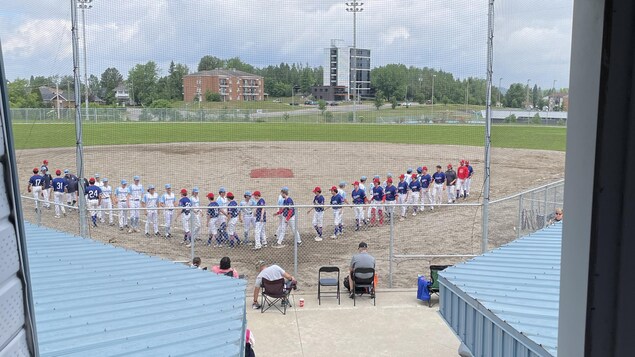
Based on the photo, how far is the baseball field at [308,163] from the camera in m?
12.6

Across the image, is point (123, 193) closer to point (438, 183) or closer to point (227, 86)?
point (438, 183)

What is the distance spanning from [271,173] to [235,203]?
15.1 metres

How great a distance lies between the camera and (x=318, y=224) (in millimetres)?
13672

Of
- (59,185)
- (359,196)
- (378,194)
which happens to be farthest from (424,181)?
(59,185)

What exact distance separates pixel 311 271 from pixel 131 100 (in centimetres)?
2882

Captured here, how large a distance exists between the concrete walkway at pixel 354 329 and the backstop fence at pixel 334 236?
3.56 ft

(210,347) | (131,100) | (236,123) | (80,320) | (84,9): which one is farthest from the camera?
(236,123)

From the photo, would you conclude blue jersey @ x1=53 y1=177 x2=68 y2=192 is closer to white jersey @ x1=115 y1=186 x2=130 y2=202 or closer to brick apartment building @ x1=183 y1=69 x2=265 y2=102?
white jersey @ x1=115 y1=186 x2=130 y2=202

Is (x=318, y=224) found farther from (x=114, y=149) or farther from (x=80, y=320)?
(x=114, y=149)

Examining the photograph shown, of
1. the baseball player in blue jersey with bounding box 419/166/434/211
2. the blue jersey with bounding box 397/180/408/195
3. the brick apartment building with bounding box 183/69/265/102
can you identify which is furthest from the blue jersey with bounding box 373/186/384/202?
the brick apartment building with bounding box 183/69/265/102

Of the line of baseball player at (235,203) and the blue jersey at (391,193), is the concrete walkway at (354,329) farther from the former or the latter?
the blue jersey at (391,193)

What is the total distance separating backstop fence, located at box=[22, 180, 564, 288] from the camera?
11375 millimetres

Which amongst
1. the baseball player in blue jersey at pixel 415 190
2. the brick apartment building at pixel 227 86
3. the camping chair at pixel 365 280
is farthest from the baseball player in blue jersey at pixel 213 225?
the brick apartment building at pixel 227 86

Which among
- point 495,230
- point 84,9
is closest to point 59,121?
point 84,9
